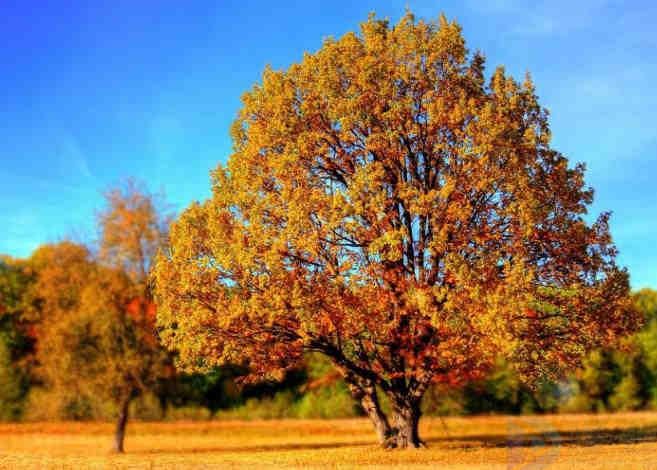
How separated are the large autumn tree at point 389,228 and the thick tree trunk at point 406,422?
87 millimetres

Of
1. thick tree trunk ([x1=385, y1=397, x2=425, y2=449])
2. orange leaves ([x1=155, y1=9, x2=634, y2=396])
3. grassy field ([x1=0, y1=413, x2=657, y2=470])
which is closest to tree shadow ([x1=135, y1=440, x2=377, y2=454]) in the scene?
grassy field ([x1=0, y1=413, x2=657, y2=470])

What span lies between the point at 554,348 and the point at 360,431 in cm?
2767

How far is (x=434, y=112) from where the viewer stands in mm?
28281

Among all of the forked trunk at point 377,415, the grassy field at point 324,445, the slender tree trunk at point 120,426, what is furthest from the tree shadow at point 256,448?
the forked trunk at point 377,415

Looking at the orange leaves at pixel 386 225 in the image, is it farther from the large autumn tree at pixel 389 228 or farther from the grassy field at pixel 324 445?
the grassy field at pixel 324 445

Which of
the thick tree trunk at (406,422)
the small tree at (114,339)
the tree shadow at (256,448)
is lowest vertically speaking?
the tree shadow at (256,448)

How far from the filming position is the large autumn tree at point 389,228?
1054 inches

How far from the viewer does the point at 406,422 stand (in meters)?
31.0

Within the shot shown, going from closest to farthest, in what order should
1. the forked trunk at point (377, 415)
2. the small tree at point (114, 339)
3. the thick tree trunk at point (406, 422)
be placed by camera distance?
the thick tree trunk at point (406, 422), the forked trunk at point (377, 415), the small tree at point (114, 339)

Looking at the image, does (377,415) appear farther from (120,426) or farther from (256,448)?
(120,426)

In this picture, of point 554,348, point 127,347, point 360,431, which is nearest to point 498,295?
point 554,348

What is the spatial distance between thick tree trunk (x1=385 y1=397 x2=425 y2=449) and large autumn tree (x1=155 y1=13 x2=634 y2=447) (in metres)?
0.09

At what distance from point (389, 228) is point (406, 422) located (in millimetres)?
9371

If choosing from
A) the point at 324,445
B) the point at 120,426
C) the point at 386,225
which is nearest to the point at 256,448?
the point at 324,445
